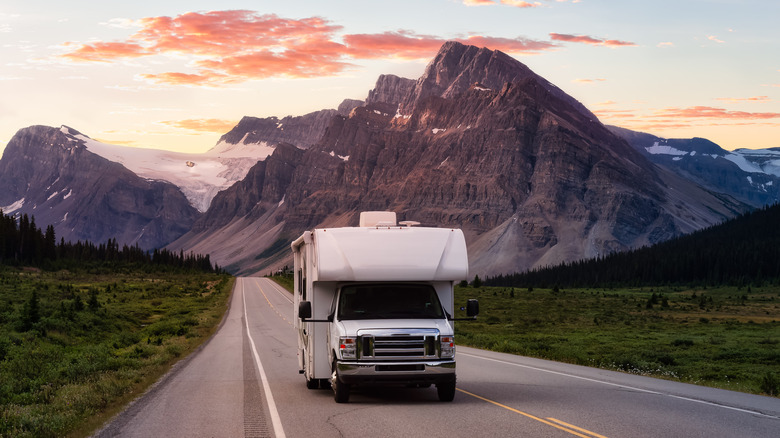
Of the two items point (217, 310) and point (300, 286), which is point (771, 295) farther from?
point (300, 286)

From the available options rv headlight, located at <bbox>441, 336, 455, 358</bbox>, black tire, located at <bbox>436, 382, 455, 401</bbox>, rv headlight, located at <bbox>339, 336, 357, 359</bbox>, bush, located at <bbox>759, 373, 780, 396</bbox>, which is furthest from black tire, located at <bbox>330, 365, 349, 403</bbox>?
bush, located at <bbox>759, 373, 780, 396</bbox>

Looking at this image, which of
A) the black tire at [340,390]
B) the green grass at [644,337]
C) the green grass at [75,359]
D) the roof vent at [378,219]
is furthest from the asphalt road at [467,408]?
the green grass at [644,337]

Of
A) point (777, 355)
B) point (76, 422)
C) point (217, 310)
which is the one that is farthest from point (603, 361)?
point (217, 310)

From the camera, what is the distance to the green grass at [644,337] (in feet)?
98.9

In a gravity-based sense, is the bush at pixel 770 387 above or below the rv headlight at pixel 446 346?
below

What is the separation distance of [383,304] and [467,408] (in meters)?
3.29

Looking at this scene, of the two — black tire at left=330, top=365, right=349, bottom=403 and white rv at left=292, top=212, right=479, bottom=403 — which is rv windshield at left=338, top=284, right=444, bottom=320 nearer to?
white rv at left=292, top=212, right=479, bottom=403

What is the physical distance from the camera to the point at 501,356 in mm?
34031

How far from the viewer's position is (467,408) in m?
17.6

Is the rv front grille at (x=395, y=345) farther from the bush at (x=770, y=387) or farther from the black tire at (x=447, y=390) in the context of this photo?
the bush at (x=770, y=387)

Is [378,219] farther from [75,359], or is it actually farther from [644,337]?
[644,337]

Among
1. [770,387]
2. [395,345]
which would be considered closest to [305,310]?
[395,345]

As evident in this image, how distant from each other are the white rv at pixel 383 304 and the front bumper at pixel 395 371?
2 cm

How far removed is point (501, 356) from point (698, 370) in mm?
7561
